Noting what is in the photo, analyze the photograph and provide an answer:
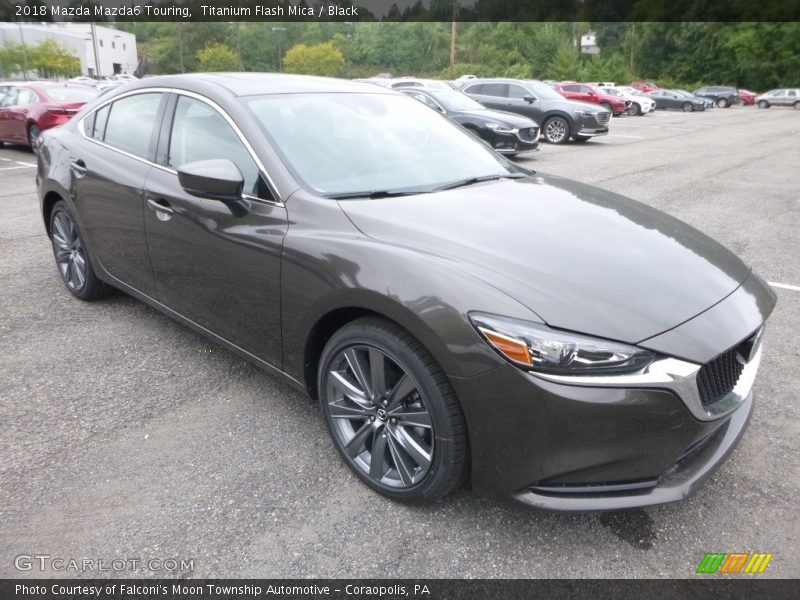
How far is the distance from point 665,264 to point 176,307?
8.18 feet

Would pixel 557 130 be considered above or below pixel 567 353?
below

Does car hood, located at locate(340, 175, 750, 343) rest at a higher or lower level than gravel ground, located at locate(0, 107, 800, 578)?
higher

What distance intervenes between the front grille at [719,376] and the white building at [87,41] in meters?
78.7

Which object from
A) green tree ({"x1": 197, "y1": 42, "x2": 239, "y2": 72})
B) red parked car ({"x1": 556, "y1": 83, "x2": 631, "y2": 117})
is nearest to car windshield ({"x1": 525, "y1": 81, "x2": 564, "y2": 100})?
red parked car ({"x1": 556, "y1": 83, "x2": 631, "y2": 117})

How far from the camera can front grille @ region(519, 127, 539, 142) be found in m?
12.6

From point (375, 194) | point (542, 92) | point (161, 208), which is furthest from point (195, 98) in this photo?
point (542, 92)

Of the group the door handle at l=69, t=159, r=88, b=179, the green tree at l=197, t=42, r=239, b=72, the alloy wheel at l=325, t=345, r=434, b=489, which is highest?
the green tree at l=197, t=42, r=239, b=72

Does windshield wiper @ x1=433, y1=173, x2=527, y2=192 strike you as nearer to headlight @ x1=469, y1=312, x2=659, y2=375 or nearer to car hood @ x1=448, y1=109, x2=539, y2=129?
headlight @ x1=469, y1=312, x2=659, y2=375

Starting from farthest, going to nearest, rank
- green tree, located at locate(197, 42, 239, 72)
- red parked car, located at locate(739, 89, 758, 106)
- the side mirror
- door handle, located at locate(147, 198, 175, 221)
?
green tree, located at locate(197, 42, 239, 72) < red parked car, located at locate(739, 89, 758, 106) < door handle, located at locate(147, 198, 175, 221) < the side mirror

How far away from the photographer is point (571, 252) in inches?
94.4

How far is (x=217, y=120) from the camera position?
10.1ft

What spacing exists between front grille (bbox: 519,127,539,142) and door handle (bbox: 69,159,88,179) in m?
9.97

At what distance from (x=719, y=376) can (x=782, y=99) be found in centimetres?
5688

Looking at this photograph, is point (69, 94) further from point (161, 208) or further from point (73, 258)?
point (161, 208)
